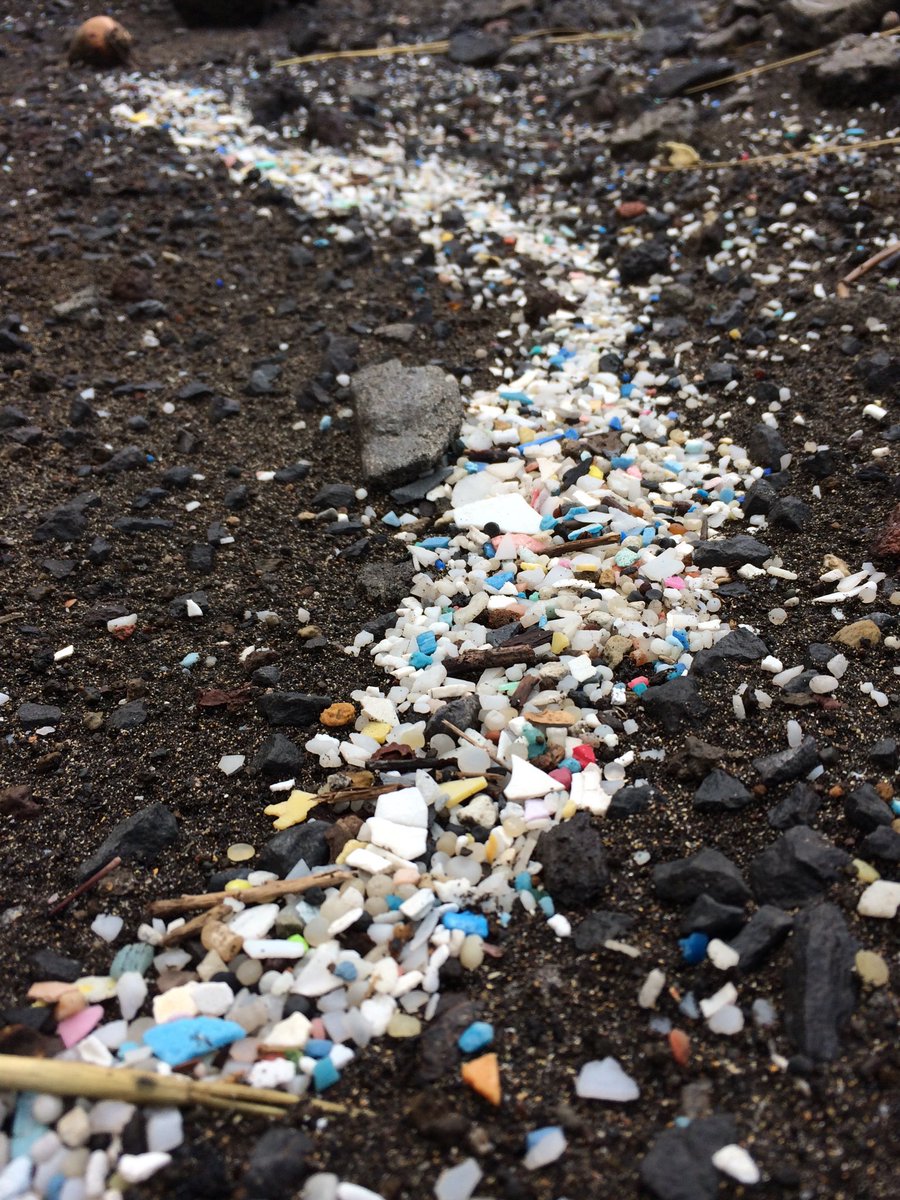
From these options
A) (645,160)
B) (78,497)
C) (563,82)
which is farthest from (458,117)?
(78,497)

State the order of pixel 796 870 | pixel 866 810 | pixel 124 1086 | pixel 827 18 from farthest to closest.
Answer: pixel 827 18, pixel 866 810, pixel 796 870, pixel 124 1086

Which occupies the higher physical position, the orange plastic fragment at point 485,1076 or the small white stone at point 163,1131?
the orange plastic fragment at point 485,1076

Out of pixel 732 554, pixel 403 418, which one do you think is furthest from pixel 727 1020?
pixel 403 418

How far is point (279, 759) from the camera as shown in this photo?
2.60 meters

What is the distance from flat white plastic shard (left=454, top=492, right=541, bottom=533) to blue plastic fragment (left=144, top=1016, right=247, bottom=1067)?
1.91 m

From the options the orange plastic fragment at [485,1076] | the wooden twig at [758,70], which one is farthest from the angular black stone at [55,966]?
the wooden twig at [758,70]

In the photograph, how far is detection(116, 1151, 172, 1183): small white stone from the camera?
1749 mm

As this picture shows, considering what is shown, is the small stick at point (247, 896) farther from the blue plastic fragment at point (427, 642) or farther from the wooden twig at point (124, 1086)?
the blue plastic fragment at point (427, 642)

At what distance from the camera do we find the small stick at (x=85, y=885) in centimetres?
228

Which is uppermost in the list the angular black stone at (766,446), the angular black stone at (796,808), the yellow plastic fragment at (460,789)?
the angular black stone at (766,446)

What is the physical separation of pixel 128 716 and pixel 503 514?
4.80 feet

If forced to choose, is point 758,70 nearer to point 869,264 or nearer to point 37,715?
point 869,264

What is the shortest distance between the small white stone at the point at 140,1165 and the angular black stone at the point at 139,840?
740 millimetres

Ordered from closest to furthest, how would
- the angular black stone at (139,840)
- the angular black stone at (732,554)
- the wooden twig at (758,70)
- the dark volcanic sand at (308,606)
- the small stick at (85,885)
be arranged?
the dark volcanic sand at (308,606) < the small stick at (85,885) < the angular black stone at (139,840) < the angular black stone at (732,554) < the wooden twig at (758,70)
